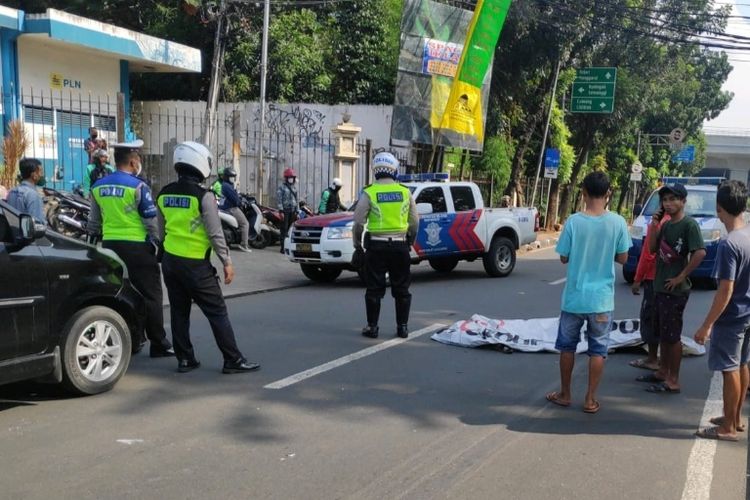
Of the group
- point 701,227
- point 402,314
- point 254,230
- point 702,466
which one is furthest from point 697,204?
point 702,466

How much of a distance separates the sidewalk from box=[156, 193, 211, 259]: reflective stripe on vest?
421 centimetres

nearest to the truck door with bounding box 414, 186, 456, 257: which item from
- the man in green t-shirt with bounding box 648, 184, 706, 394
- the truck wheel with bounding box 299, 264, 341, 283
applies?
the truck wheel with bounding box 299, 264, 341, 283

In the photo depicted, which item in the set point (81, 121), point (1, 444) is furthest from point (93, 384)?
point (81, 121)

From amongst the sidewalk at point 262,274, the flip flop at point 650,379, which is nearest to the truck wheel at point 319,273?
the sidewalk at point 262,274

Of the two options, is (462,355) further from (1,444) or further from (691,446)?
(1,444)

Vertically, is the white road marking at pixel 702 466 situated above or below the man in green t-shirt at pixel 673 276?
below

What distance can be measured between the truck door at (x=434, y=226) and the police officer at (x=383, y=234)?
4584 millimetres

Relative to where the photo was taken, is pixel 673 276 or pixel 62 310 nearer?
pixel 62 310

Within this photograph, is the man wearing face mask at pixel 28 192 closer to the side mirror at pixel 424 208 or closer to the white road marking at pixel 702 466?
the side mirror at pixel 424 208

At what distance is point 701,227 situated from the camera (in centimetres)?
1236

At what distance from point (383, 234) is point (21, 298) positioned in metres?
3.74

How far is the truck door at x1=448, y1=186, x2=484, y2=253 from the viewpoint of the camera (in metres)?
12.8

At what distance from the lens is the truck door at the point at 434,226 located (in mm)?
12438

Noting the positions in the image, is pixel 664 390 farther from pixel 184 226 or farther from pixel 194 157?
pixel 194 157
